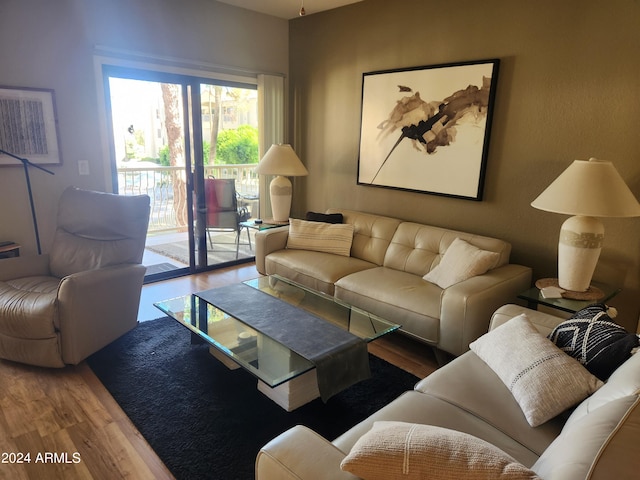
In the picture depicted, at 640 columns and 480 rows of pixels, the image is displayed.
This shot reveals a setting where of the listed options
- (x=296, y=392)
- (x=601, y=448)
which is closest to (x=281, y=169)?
(x=296, y=392)

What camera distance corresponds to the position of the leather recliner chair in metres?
2.39

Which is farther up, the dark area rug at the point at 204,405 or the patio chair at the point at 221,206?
the patio chair at the point at 221,206

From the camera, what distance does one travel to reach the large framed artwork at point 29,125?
9.96ft

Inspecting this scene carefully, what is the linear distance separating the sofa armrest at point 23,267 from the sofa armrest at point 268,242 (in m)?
1.62

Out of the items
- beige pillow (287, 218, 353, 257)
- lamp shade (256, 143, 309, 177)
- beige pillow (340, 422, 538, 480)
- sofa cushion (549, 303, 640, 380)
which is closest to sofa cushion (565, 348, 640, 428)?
sofa cushion (549, 303, 640, 380)

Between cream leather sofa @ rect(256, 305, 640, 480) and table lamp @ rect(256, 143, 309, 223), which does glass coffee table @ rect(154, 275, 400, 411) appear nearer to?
cream leather sofa @ rect(256, 305, 640, 480)

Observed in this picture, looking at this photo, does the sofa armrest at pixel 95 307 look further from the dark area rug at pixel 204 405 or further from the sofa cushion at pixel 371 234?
the sofa cushion at pixel 371 234

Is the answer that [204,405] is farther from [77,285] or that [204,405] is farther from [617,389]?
[617,389]

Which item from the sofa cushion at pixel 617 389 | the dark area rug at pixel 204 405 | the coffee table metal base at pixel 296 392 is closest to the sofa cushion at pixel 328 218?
the dark area rug at pixel 204 405

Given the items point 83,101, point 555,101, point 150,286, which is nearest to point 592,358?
point 555,101

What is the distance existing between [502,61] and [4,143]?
3.74m

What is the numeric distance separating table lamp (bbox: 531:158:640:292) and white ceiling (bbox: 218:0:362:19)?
2.70 metres

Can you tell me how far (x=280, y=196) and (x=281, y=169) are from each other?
0.33 metres

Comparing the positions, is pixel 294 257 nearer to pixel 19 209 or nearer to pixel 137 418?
pixel 137 418
